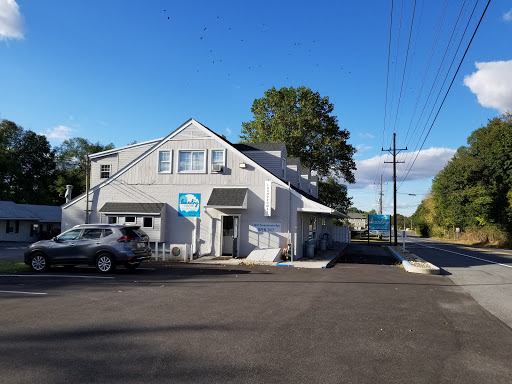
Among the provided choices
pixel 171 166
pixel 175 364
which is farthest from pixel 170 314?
pixel 171 166

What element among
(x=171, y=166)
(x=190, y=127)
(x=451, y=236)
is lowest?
(x=451, y=236)

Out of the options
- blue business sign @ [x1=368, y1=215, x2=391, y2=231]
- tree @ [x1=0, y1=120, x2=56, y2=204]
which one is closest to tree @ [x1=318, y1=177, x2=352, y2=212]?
blue business sign @ [x1=368, y1=215, x2=391, y2=231]

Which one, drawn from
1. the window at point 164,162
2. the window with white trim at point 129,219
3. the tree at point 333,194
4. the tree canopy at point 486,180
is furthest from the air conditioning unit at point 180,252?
the tree canopy at point 486,180

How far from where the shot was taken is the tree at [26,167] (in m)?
53.5

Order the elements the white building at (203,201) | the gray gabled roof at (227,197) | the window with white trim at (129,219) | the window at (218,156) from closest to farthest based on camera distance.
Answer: the gray gabled roof at (227,197) < the white building at (203,201) < the window at (218,156) < the window with white trim at (129,219)

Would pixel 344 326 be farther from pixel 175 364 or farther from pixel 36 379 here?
pixel 36 379

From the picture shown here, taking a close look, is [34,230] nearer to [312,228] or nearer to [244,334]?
[312,228]

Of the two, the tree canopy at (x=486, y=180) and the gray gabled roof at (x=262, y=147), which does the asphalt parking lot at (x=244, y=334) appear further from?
the tree canopy at (x=486, y=180)

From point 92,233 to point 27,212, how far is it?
34.9 metres

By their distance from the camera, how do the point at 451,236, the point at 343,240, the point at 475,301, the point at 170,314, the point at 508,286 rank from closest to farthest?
the point at 170,314
the point at 475,301
the point at 508,286
the point at 343,240
the point at 451,236

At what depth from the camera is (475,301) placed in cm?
981

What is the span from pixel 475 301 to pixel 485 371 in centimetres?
579

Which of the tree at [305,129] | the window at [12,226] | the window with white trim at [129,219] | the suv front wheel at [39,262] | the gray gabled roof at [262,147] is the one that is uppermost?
the tree at [305,129]

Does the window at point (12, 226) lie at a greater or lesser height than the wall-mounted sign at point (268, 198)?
lesser
